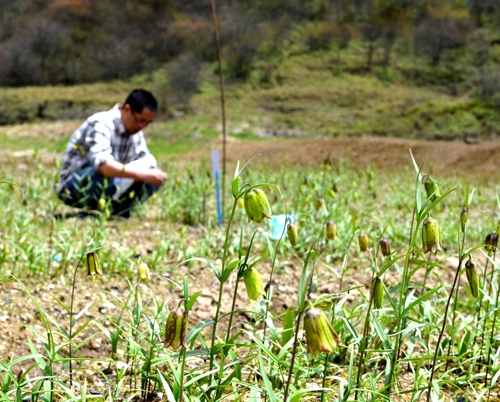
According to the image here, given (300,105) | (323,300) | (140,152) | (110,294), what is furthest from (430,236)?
(300,105)

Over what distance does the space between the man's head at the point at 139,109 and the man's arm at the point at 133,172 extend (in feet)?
1.23

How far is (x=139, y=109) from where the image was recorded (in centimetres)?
419

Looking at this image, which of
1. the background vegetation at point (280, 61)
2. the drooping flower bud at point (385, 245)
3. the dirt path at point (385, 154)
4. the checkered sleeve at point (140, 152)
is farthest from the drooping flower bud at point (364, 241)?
the background vegetation at point (280, 61)

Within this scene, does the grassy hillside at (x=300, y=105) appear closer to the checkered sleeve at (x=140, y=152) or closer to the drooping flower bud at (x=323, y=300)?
the checkered sleeve at (x=140, y=152)

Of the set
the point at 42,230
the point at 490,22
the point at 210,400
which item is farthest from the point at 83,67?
the point at 210,400

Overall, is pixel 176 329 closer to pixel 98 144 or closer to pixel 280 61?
pixel 98 144

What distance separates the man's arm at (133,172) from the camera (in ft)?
13.2

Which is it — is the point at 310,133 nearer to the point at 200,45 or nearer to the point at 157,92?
the point at 157,92

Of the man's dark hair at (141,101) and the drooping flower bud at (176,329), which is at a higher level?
the man's dark hair at (141,101)

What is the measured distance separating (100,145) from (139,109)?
388mm

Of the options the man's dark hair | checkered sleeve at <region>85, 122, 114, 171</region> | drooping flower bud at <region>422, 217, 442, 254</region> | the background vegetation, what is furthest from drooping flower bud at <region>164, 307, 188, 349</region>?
the background vegetation

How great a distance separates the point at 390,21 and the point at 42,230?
3396 centimetres

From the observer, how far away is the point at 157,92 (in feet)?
82.0

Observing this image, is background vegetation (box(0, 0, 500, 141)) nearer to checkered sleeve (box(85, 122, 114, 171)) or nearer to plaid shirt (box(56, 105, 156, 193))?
plaid shirt (box(56, 105, 156, 193))
